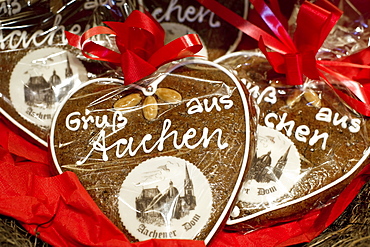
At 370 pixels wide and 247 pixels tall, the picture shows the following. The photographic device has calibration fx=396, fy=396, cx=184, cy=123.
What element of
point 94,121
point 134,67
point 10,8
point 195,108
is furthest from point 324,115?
point 10,8

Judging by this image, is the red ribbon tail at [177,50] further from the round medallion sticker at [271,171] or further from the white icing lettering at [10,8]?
the white icing lettering at [10,8]

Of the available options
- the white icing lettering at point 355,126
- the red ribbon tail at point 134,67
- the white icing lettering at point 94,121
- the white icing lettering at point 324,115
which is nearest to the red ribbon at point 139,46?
the red ribbon tail at point 134,67

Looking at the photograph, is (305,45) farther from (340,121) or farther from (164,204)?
(164,204)

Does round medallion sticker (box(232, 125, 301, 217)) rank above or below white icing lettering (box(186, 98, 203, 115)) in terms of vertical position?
below

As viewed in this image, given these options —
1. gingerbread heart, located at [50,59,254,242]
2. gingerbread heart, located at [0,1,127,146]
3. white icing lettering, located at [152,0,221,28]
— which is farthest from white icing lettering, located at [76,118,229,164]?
white icing lettering, located at [152,0,221,28]

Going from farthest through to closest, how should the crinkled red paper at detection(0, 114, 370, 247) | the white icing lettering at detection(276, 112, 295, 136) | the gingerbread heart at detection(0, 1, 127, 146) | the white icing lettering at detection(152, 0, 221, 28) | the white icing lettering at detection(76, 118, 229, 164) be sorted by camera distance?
the white icing lettering at detection(152, 0, 221, 28) → the gingerbread heart at detection(0, 1, 127, 146) → the white icing lettering at detection(276, 112, 295, 136) → the white icing lettering at detection(76, 118, 229, 164) → the crinkled red paper at detection(0, 114, 370, 247)

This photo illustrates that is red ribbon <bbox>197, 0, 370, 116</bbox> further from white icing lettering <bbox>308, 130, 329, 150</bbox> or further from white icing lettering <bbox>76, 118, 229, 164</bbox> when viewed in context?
white icing lettering <bbox>76, 118, 229, 164</bbox>

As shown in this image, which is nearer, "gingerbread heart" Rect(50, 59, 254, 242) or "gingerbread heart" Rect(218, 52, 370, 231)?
"gingerbread heart" Rect(50, 59, 254, 242)

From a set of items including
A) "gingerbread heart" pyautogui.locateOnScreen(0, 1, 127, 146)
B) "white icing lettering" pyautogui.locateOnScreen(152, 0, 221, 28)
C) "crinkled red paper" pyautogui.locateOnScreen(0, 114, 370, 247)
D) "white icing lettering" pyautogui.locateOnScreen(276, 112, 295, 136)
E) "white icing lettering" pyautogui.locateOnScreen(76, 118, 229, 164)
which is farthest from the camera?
"white icing lettering" pyautogui.locateOnScreen(152, 0, 221, 28)
